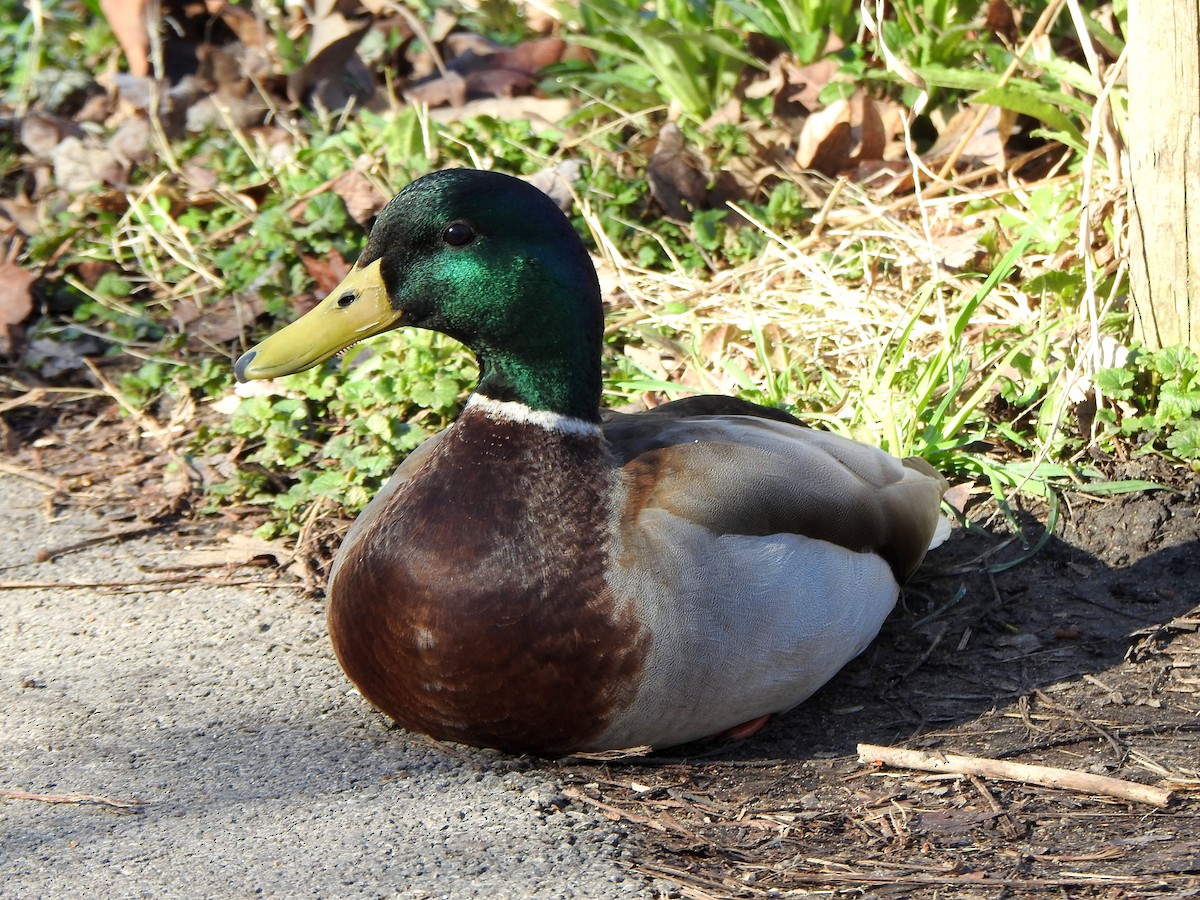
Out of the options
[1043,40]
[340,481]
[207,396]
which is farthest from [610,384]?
[1043,40]

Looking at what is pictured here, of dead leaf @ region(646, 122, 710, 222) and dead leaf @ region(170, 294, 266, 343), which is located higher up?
dead leaf @ region(646, 122, 710, 222)

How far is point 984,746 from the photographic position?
9.52 ft

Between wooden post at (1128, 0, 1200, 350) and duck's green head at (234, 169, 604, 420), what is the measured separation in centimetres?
168

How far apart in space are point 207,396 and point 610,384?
1.32 metres

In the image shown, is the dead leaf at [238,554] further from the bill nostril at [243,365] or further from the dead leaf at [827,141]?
the dead leaf at [827,141]

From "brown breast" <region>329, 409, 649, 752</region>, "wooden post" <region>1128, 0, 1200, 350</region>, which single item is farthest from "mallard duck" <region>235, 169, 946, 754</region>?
"wooden post" <region>1128, 0, 1200, 350</region>

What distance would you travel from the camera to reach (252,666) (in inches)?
126

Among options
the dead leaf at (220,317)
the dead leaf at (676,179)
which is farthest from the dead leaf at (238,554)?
the dead leaf at (676,179)

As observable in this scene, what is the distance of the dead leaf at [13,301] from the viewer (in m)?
4.80

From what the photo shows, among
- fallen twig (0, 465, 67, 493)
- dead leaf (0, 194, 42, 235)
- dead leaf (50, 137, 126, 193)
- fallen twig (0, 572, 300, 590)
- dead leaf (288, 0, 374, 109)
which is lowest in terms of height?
fallen twig (0, 465, 67, 493)

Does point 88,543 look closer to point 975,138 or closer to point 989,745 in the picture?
point 989,745

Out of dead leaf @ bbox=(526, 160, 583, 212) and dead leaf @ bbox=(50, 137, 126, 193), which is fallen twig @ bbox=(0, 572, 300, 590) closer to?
dead leaf @ bbox=(526, 160, 583, 212)

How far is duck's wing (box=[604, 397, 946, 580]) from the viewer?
283cm

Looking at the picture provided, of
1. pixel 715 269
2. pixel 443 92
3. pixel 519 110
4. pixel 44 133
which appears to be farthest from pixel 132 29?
pixel 715 269
